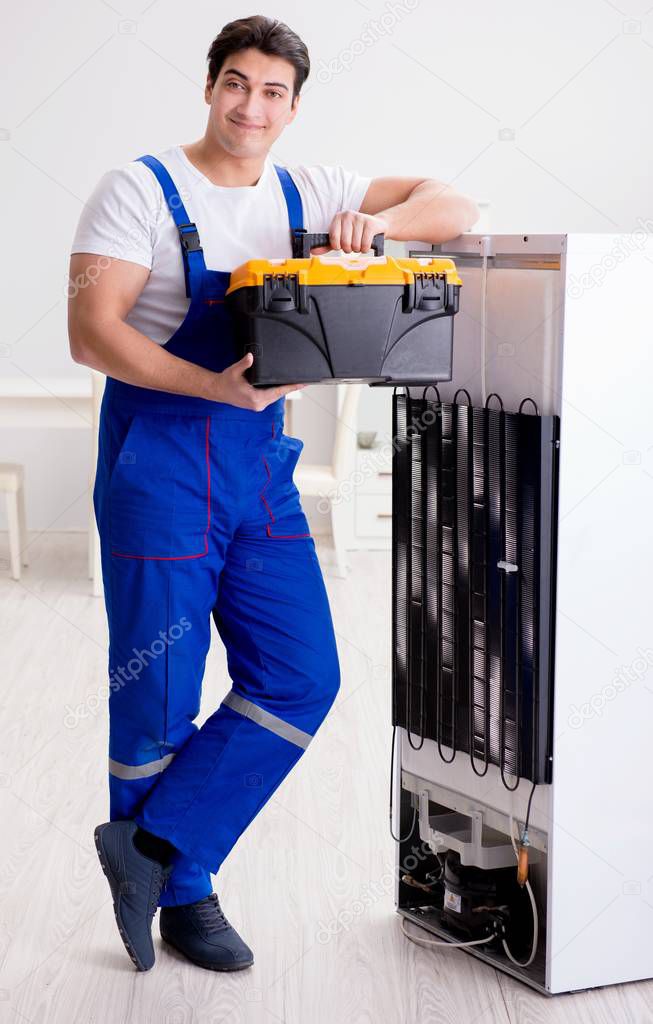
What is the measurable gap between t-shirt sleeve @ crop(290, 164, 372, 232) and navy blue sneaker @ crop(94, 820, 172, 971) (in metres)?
1.03

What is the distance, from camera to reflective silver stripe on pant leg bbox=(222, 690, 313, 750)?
1.96m

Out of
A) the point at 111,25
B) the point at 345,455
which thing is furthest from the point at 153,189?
the point at 111,25

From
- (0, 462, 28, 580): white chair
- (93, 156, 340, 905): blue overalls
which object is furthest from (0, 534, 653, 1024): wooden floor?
(0, 462, 28, 580): white chair

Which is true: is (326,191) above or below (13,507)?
above

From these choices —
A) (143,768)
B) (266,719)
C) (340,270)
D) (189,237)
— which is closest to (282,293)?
(340,270)

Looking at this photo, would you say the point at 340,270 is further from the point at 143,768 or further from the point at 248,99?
the point at 143,768

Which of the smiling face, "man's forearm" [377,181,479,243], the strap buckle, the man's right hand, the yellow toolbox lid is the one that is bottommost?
the man's right hand

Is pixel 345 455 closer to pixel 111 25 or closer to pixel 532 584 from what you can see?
pixel 111 25

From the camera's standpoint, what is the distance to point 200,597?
1.90 m

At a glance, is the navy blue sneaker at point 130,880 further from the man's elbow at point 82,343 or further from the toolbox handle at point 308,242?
the toolbox handle at point 308,242

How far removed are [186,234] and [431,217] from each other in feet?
1.34

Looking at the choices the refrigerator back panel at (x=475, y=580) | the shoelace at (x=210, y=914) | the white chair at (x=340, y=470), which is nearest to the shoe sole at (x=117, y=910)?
the shoelace at (x=210, y=914)

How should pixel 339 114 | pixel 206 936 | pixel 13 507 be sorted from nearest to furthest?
pixel 206 936, pixel 13 507, pixel 339 114

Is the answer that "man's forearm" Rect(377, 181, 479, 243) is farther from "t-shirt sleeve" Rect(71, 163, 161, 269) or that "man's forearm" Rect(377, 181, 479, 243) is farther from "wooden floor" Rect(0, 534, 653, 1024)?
"wooden floor" Rect(0, 534, 653, 1024)
